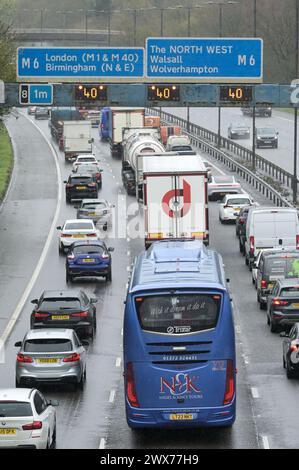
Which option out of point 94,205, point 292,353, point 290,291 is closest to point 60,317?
point 290,291

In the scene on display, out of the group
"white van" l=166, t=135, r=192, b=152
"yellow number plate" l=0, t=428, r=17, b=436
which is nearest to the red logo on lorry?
"yellow number plate" l=0, t=428, r=17, b=436

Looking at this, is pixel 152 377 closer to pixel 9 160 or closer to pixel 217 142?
pixel 9 160

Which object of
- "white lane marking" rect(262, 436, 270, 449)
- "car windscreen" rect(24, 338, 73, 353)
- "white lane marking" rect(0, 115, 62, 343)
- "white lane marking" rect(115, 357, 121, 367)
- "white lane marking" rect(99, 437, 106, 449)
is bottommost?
"white lane marking" rect(0, 115, 62, 343)

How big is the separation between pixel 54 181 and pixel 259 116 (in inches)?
2250

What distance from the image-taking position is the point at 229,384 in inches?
1106

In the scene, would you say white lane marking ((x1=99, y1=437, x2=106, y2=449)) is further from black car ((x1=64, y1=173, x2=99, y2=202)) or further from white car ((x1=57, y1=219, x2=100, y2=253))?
black car ((x1=64, y1=173, x2=99, y2=202))

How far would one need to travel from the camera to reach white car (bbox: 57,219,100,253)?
60.1 meters

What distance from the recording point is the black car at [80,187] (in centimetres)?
7988

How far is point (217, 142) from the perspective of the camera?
110 m

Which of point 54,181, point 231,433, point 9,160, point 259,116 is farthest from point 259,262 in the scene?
point 259,116

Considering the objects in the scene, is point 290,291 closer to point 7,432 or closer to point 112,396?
point 112,396

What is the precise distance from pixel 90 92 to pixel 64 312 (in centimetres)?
2874

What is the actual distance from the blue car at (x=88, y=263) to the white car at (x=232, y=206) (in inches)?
675

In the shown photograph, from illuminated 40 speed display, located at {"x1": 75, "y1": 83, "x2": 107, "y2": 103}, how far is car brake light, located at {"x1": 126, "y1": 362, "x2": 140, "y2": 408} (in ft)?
134
